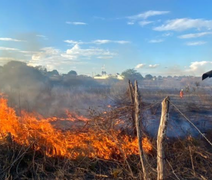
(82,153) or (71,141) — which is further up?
(71,141)

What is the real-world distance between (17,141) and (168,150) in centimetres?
548

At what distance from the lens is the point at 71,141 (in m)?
7.70

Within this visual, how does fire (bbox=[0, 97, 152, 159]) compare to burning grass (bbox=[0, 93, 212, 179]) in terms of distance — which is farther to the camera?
fire (bbox=[0, 97, 152, 159])

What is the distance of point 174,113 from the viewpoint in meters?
Answer: 15.6

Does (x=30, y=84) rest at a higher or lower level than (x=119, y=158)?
higher

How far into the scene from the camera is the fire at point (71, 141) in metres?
7.32

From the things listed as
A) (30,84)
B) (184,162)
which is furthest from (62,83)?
(184,162)

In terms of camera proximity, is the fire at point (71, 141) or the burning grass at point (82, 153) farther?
the fire at point (71, 141)

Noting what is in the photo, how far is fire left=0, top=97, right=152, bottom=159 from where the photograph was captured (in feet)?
24.0

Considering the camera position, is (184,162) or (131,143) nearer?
(184,162)

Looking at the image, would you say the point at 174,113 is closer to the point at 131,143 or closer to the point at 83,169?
the point at 131,143

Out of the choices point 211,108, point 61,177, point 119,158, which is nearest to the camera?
point 61,177

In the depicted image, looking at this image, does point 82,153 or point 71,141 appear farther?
point 71,141

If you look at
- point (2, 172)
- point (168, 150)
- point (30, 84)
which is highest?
point (30, 84)
